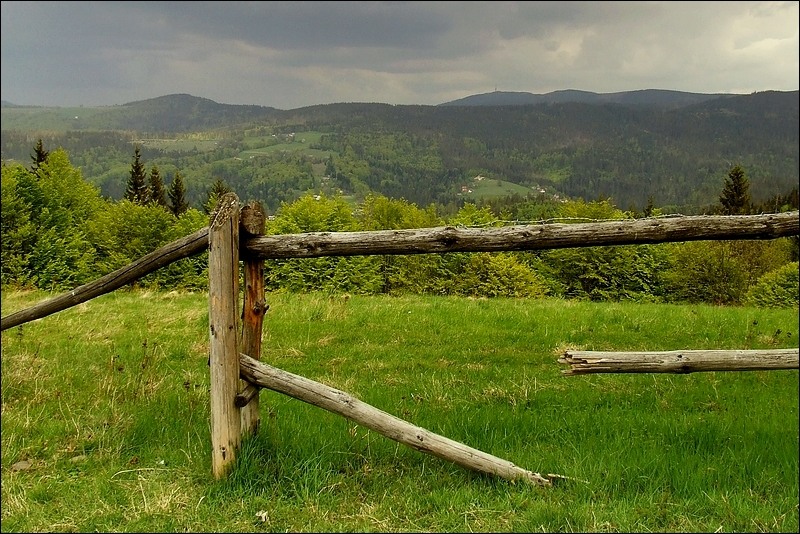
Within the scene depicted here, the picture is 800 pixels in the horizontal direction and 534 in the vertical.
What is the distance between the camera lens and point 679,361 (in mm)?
3348

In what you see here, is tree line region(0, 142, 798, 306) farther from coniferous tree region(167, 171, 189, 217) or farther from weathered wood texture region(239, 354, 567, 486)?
weathered wood texture region(239, 354, 567, 486)

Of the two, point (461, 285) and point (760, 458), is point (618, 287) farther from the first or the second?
point (760, 458)

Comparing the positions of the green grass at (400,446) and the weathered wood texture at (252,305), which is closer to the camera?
the green grass at (400,446)

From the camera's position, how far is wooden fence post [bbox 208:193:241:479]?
3617 mm

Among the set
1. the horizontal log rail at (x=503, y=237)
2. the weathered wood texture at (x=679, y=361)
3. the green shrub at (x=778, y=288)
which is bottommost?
the green shrub at (x=778, y=288)

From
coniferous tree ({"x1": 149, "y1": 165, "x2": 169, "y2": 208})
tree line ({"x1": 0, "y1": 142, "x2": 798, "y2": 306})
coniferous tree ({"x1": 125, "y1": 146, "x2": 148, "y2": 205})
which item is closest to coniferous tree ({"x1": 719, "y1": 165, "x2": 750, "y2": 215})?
tree line ({"x1": 0, "y1": 142, "x2": 798, "y2": 306})

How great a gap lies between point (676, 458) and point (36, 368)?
668 cm

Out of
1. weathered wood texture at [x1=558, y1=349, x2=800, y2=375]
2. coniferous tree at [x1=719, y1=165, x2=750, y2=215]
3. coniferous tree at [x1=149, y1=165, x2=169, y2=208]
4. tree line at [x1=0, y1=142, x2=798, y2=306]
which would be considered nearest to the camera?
weathered wood texture at [x1=558, y1=349, x2=800, y2=375]

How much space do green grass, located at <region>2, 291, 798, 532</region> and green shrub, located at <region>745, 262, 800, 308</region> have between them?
36.5 meters

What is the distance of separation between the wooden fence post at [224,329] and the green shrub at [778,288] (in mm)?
42231

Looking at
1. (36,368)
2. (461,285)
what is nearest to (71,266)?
(461,285)

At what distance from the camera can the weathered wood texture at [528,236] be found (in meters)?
3.44

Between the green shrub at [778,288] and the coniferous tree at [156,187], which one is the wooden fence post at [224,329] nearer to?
the green shrub at [778,288]

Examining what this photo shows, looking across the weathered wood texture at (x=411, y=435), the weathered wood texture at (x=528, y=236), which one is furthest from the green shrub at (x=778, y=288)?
the weathered wood texture at (x=411, y=435)
